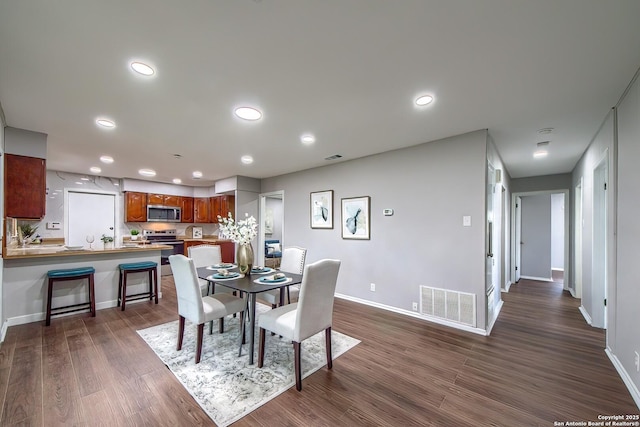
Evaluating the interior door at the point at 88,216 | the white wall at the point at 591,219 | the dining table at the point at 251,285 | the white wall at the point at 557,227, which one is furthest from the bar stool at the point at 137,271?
the white wall at the point at 557,227

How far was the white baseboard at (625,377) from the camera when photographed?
1945 millimetres

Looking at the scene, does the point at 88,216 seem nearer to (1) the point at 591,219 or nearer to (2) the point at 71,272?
(2) the point at 71,272

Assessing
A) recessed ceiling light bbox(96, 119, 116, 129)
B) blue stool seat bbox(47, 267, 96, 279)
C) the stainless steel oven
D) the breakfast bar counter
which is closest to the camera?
recessed ceiling light bbox(96, 119, 116, 129)

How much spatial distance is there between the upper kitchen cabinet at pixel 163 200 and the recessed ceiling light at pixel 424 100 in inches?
273

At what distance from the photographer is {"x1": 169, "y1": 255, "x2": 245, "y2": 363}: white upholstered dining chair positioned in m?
2.39

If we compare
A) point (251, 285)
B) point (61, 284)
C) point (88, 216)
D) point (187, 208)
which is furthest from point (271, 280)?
point (88, 216)

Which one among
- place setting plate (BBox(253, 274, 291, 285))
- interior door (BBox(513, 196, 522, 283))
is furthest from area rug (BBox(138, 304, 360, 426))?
interior door (BBox(513, 196, 522, 283))

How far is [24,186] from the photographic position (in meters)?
3.25

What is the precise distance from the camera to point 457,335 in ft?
10.2

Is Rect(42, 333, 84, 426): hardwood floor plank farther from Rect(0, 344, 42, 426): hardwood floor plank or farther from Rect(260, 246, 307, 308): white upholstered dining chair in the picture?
Rect(260, 246, 307, 308): white upholstered dining chair

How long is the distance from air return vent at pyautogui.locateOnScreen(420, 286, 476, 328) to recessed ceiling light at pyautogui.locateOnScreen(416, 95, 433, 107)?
7.74 feet

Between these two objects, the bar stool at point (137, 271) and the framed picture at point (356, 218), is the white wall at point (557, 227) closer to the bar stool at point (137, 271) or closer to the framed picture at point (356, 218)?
the framed picture at point (356, 218)

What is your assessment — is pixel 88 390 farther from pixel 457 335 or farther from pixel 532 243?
pixel 532 243

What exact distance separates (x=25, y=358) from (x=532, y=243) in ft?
30.5
